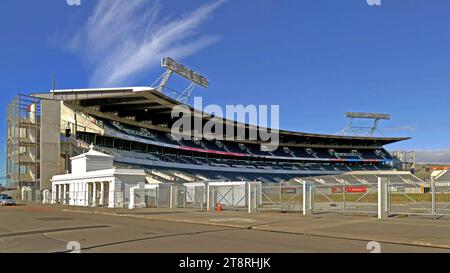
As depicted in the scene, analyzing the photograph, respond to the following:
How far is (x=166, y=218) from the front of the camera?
25.5 metres

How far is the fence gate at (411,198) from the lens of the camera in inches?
858

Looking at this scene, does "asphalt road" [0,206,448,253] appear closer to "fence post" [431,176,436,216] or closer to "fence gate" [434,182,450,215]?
"fence post" [431,176,436,216]

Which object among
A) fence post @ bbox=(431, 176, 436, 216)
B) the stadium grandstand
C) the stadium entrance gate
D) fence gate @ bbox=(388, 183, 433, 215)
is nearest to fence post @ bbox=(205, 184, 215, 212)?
the stadium entrance gate

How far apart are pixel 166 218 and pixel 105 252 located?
1414 centimetres

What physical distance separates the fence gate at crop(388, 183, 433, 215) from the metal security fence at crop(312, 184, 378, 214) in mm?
945

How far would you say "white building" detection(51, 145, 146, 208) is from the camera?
139 feet

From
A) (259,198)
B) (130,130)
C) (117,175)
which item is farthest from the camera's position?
(130,130)

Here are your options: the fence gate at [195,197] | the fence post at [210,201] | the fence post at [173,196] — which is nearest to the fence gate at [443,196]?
the fence post at [210,201]

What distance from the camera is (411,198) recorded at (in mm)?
22250

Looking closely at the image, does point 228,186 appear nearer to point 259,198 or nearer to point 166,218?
point 259,198

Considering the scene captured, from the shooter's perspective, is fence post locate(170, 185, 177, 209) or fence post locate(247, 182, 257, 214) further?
fence post locate(170, 185, 177, 209)

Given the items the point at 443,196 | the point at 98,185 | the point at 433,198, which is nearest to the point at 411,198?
the point at 433,198

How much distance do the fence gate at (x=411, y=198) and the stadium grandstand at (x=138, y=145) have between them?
124 ft
